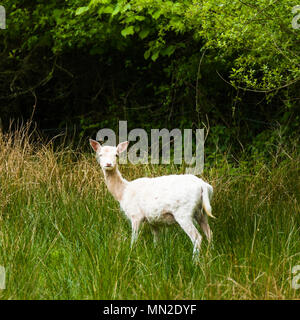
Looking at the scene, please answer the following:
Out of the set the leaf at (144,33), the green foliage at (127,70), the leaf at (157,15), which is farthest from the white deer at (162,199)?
the leaf at (144,33)

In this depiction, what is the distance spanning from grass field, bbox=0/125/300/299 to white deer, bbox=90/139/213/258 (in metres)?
0.16

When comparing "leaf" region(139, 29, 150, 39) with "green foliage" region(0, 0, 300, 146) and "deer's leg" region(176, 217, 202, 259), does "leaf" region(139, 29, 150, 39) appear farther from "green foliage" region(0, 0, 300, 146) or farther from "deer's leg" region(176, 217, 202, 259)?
"deer's leg" region(176, 217, 202, 259)

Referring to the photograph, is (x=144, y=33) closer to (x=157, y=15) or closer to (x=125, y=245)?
(x=157, y=15)

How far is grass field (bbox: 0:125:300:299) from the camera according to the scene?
3.86 m

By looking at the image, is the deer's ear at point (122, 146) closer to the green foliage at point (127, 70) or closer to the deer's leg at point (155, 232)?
the deer's leg at point (155, 232)

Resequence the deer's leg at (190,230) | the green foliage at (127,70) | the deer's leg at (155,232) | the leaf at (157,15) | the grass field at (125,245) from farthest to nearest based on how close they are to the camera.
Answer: the green foliage at (127,70) → the leaf at (157,15) → the deer's leg at (155,232) → the deer's leg at (190,230) → the grass field at (125,245)

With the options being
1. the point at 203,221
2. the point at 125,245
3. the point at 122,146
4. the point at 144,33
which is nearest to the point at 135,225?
the point at 125,245

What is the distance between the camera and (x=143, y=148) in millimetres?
9094

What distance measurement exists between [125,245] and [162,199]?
472 millimetres

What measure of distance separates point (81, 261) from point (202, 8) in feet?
8.88

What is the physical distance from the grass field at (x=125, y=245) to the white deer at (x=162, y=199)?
0.16 meters

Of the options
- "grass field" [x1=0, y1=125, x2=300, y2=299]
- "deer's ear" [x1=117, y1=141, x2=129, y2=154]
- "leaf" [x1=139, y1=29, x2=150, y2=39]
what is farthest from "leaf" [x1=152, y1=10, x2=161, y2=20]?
"deer's ear" [x1=117, y1=141, x2=129, y2=154]

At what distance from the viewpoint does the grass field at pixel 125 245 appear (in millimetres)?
3863

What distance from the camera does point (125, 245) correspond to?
14.8ft
